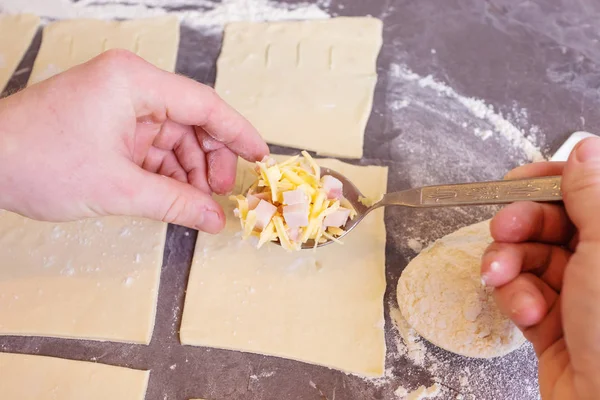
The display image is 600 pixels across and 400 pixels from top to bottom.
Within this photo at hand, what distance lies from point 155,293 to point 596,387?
979 millimetres

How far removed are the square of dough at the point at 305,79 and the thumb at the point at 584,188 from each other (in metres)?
0.62

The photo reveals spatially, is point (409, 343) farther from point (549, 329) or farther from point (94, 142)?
point (94, 142)

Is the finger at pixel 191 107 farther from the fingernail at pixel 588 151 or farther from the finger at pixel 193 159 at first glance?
the fingernail at pixel 588 151

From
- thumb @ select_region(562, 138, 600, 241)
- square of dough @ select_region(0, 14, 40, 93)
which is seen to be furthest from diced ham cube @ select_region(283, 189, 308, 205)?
square of dough @ select_region(0, 14, 40, 93)

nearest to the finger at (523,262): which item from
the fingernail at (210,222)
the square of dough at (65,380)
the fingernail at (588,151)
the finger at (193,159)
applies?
the fingernail at (588,151)

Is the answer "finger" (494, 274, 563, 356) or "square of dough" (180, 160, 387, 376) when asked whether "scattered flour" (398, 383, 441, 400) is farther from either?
"finger" (494, 274, 563, 356)

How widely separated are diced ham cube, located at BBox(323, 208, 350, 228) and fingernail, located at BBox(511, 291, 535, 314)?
1.37 ft

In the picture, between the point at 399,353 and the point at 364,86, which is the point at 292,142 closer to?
the point at 364,86

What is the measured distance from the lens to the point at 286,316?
1280 mm

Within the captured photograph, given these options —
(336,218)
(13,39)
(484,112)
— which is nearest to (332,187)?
(336,218)

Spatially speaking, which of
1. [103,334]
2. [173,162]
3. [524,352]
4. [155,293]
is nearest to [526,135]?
[524,352]

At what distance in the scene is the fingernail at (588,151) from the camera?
965 mm

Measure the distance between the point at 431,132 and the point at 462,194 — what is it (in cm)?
44

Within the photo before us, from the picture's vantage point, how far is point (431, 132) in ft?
5.12
